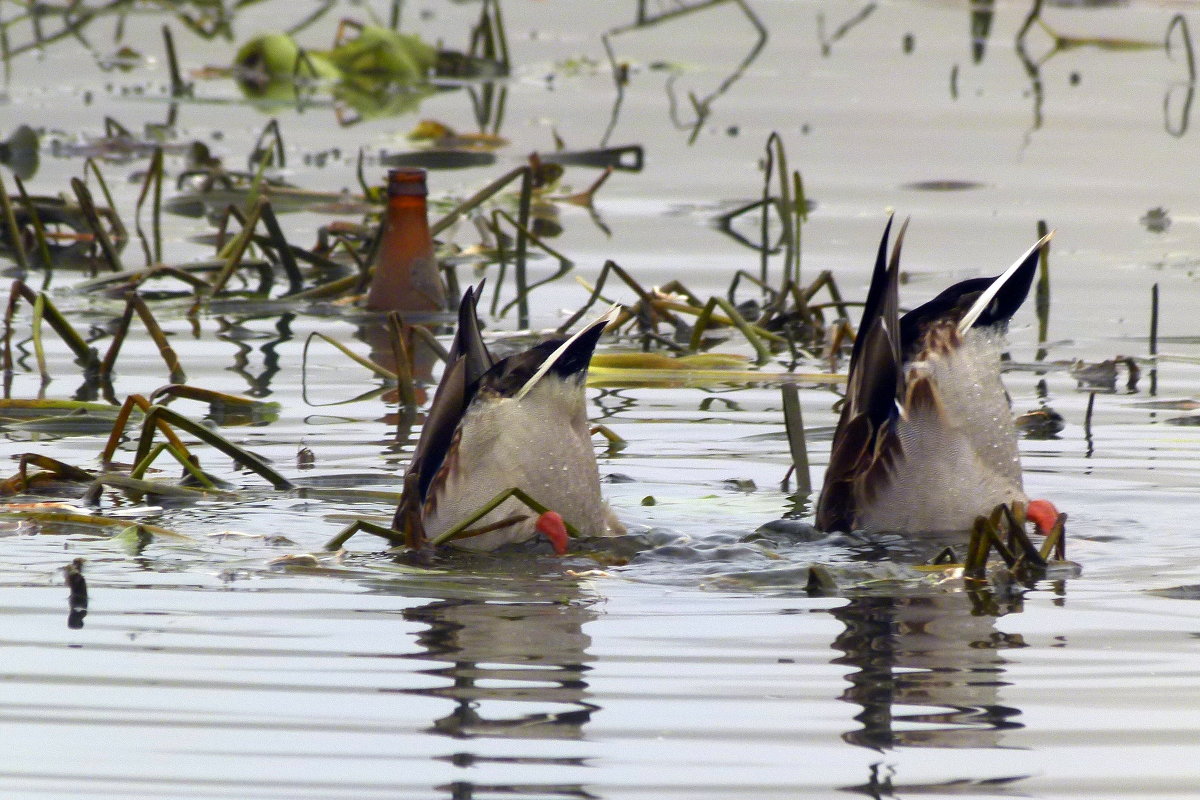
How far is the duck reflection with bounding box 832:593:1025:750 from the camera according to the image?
2996 mm

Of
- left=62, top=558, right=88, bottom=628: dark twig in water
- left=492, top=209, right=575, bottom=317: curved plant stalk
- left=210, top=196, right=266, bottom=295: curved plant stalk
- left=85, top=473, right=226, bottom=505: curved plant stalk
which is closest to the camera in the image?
left=62, top=558, right=88, bottom=628: dark twig in water

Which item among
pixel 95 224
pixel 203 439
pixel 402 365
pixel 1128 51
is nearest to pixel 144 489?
pixel 203 439

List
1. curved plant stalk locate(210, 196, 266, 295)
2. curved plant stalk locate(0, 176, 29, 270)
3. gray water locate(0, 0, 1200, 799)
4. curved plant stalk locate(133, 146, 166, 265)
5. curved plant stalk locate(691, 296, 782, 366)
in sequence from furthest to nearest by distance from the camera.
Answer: curved plant stalk locate(133, 146, 166, 265), curved plant stalk locate(0, 176, 29, 270), curved plant stalk locate(210, 196, 266, 295), curved plant stalk locate(691, 296, 782, 366), gray water locate(0, 0, 1200, 799)

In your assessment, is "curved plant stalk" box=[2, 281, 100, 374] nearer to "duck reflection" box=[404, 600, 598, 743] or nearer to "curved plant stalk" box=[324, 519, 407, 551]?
"curved plant stalk" box=[324, 519, 407, 551]

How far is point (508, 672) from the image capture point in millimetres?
3240

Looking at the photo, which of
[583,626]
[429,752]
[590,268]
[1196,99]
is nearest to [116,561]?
[583,626]

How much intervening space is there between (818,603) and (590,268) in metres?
4.30

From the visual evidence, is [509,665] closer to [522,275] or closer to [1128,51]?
[522,275]

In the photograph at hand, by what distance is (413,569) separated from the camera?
394 centimetres

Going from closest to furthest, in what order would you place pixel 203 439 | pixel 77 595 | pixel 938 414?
pixel 77 595
pixel 938 414
pixel 203 439

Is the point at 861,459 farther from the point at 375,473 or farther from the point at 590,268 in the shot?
the point at 590,268

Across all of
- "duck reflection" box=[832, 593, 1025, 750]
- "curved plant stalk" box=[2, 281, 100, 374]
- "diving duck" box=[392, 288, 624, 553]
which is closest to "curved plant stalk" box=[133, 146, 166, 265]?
"curved plant stalk" box=[2, 281, 100, 374]

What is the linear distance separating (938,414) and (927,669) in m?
0.94

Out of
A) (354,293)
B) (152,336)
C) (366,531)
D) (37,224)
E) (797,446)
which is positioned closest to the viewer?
(366,531)
